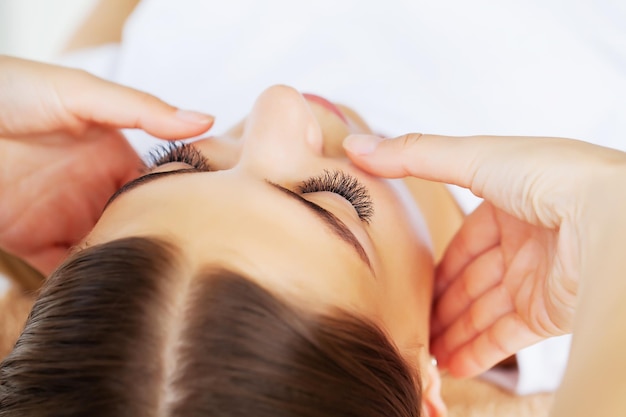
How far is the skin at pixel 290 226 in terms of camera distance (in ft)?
1.97

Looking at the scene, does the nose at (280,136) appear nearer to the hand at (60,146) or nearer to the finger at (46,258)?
the hand at (60,146)

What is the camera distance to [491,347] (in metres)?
0.92

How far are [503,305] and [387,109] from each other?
38 centimetres

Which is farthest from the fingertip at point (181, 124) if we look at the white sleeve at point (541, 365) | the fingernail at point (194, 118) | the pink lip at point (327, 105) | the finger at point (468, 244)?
the white sleeve at point (541, 365)

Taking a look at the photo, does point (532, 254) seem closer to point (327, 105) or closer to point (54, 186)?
point (327, 105)

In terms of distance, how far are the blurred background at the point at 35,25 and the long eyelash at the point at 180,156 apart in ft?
1.84

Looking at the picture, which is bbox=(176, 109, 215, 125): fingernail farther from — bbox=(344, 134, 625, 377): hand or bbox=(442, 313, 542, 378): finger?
bbox=(442, 313, 542, 378): finger

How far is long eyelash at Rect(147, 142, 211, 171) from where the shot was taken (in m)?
0.78

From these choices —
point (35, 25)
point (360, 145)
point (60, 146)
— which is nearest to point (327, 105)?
point (360, 145)

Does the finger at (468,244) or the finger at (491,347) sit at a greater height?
the finger at (468,244)

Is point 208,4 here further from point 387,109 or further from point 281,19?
point 387,109

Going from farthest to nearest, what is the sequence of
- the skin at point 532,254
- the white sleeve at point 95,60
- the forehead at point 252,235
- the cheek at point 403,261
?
the white sleeve at point 95,60 < the cheek at point 403,261 < the forehead at point 252,235 < the skin at point 532,254

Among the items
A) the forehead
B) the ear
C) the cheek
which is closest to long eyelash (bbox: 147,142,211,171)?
the forehead

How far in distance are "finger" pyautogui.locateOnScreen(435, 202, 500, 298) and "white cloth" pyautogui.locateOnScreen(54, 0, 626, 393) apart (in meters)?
0.11
